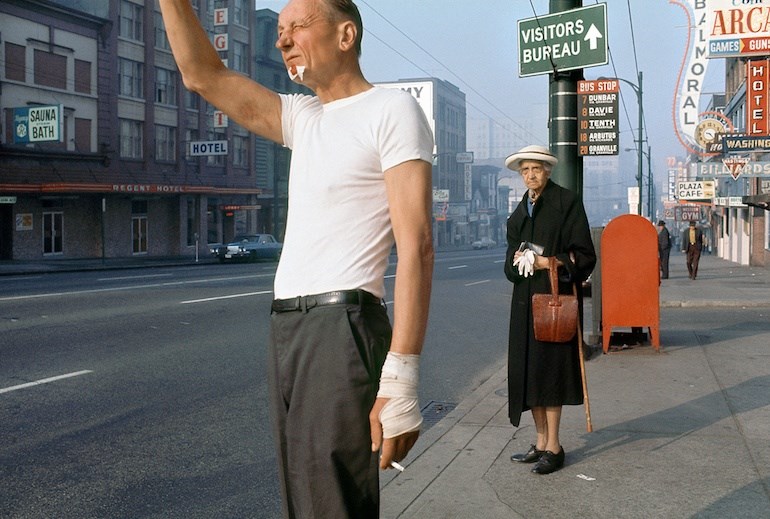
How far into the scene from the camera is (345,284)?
2297 millimetres

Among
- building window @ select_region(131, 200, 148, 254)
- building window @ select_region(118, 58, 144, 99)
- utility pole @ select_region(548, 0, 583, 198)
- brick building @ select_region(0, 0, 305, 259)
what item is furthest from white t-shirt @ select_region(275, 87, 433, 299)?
building window @ select_region(118, 58, 144, 99)

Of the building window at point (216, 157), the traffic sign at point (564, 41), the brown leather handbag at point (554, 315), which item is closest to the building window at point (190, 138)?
the building window at point (216, 157)

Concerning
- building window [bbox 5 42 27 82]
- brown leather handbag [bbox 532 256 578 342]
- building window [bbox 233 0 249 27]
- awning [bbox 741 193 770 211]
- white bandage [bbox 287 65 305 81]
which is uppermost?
building window [bbox 233 0 249 27]

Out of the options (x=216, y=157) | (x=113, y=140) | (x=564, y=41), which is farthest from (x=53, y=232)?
(x=564, y=41)

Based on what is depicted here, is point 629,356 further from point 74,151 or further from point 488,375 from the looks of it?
point 74,151

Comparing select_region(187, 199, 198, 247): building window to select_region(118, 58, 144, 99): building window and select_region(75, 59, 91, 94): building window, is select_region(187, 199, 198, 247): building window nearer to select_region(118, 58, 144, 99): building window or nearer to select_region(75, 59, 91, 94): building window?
select_region(118, 58, 144, 99): building window

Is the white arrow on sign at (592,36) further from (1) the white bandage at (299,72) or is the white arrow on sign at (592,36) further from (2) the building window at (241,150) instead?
(2) the building window at (241,150)

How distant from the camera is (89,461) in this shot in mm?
5309

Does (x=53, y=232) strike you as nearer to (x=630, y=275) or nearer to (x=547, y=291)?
(x=630, y=275)

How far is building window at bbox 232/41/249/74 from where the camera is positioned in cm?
4957

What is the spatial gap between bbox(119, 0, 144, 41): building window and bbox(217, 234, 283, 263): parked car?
12.4m

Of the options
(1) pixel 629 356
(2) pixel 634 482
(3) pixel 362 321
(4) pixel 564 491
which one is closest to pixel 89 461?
(4) pixel 564 491

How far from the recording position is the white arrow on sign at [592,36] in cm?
914

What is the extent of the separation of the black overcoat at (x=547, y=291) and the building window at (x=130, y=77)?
3909 cm
